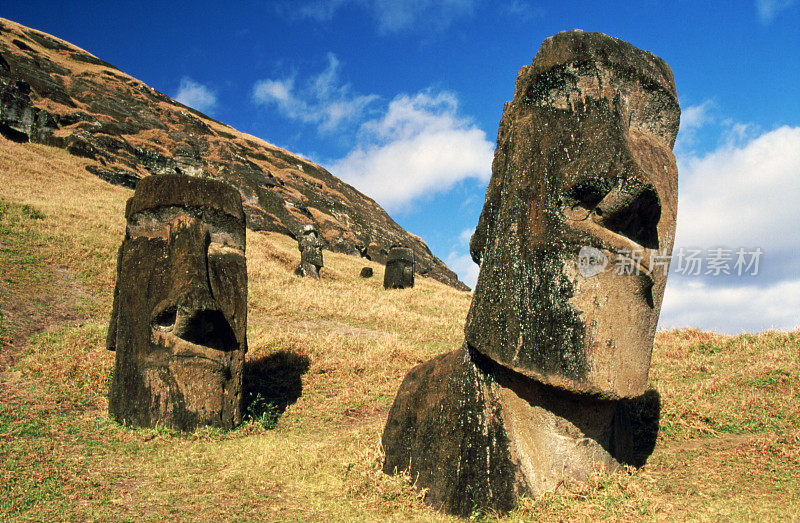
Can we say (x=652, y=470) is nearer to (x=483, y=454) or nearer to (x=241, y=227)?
(x=483, y=454)

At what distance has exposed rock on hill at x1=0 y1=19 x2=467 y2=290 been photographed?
35500 millimetres

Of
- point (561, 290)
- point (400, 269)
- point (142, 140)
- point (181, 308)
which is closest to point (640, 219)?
point (561, 290)

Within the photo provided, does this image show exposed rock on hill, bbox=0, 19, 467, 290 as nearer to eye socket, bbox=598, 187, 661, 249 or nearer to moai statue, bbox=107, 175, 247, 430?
moai statue, bbox=107, 175, 247, 430

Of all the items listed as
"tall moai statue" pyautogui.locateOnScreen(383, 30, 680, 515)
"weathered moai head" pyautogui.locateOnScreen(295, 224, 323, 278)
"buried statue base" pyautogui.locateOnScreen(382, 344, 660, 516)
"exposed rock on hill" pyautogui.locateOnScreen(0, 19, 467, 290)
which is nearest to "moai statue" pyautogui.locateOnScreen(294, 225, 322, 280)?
"weathered moai head" pyautogui.locateOnScreen(295, 224, 323, 278)

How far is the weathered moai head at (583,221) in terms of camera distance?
15.0ft

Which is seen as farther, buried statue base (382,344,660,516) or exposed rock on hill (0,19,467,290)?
exposed rock on hill (0,19,467,290)

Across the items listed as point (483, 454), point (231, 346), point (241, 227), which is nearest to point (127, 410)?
point (231, 346)

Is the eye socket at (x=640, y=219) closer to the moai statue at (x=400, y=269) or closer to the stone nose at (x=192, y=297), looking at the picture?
the stone nose at (x=192, y=297)

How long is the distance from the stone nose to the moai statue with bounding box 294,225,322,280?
681 inches

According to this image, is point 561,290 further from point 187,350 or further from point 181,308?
point 187,350

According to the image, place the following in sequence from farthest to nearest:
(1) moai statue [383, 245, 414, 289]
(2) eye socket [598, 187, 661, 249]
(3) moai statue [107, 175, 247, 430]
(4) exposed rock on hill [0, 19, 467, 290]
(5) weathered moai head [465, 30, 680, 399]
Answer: (4) exposed rock on hill [0, 19, 467, 290] → (1) moai statue [383, 245, 414, 289] → (3) moai statue [107, 175, 247, 430] → (5) weathered moai head [465, 30, 680, 399] → (2) eye socket [598, 187, 661, 249]

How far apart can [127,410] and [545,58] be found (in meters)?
6.58

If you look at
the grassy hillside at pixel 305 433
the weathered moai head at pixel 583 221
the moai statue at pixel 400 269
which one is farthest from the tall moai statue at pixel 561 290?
the moai statue at pixel 400 269

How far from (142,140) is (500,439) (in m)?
50.7
